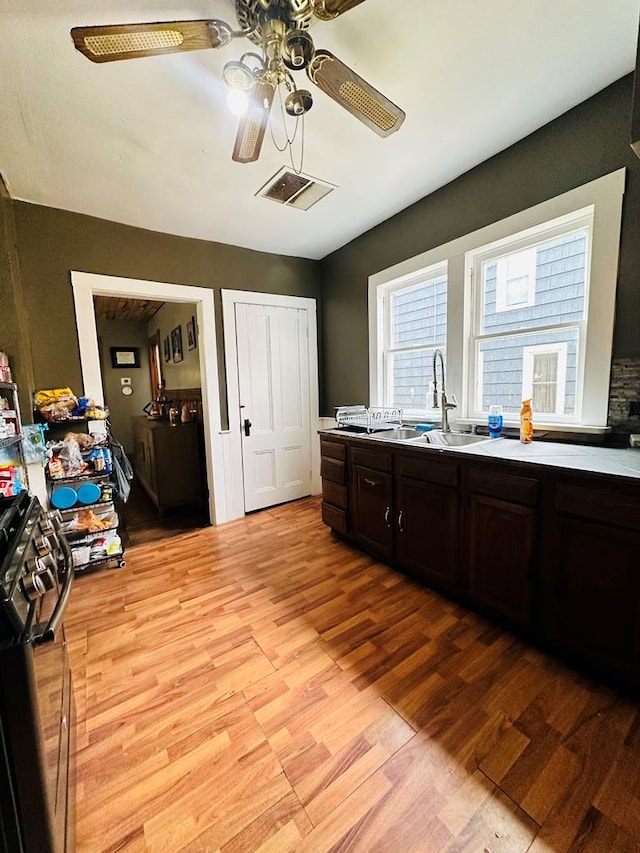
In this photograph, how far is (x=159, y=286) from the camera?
2848 millimetres

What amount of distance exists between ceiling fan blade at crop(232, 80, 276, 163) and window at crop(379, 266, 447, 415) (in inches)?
62.6

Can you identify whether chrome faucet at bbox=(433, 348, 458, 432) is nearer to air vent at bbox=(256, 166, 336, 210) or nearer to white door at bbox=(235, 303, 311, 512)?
air vent at bbox=(256, 166, 336, 210)

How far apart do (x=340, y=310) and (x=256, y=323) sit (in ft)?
2.93

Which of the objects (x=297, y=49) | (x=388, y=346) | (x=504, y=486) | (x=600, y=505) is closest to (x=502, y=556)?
(x=504, y=486)

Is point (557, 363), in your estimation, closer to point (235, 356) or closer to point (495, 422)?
point (495, 422)

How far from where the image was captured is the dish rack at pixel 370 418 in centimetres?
270

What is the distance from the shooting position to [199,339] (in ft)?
10.3

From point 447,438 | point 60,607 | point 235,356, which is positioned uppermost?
point 235,356

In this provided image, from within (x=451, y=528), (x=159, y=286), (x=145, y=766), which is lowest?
(x=145, y=766)

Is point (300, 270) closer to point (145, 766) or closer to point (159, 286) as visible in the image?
point (159, 286)

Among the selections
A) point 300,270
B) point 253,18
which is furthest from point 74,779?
point 300,270

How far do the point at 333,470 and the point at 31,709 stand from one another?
2.11 m

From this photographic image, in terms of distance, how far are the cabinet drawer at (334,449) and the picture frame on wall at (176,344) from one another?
104 inches

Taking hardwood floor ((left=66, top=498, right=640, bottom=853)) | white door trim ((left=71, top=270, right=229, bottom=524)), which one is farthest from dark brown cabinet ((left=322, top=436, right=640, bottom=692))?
white door trim ((left=71, top=270, right=229, bottom=524))
